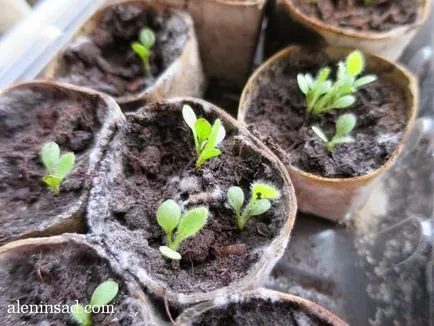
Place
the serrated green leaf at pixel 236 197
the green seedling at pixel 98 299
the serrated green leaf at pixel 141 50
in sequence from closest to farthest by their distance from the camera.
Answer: the green seedling at pixel 98 299, the serrated green leaf at pixel 236 197, the serrated green leaf at pixel 141 50

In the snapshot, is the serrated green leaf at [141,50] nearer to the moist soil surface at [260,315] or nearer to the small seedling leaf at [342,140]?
the small seedling leaf at [342,140]

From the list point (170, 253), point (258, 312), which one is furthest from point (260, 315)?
point (170, 253)

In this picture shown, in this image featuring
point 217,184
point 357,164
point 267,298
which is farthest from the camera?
point 357,164

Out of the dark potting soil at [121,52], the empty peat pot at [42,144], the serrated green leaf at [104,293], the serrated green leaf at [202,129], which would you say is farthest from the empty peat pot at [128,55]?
the serrated green leaf at [104,293]

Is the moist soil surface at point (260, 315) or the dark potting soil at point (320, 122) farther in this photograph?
the dark potting soil at point (320, 122)

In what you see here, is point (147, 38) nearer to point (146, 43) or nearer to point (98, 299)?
point (146, 43)

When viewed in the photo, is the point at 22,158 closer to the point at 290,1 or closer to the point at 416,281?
the point at 290,1

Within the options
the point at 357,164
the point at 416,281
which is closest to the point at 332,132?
the point at 357,164
